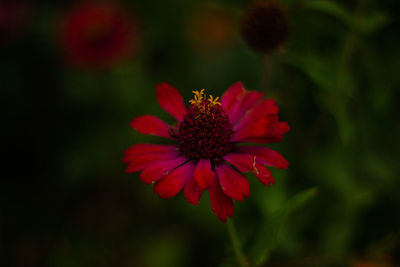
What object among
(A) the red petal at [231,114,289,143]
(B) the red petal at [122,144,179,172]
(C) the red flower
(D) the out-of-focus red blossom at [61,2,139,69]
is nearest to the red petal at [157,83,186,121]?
(C) the red flower

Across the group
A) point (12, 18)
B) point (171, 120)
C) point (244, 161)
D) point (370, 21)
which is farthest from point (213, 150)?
point (12, 18)

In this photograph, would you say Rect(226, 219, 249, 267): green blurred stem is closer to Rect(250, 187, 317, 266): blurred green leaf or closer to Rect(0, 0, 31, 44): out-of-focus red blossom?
Rect(250, 187, 317, 266): blurred green leaf

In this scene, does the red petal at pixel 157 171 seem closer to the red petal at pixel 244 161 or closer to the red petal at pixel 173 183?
the red petal at pixel 173 183

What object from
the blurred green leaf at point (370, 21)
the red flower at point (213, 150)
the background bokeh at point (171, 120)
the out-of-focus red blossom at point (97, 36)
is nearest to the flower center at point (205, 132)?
the red flower at point (213, 150)

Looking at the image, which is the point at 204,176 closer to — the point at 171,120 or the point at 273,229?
the point at 273,229

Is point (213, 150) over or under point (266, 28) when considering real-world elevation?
under

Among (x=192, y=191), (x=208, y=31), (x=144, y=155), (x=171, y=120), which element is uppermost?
(x=208, y=31)

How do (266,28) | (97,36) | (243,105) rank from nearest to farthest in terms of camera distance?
1. (243,105)
2. (266,28)
3. (97,36)
